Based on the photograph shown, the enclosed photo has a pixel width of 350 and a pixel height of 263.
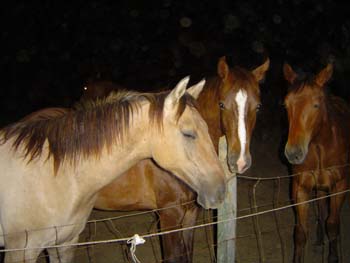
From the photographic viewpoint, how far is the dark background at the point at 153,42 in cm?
1195

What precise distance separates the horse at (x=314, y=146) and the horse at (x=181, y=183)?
60cm

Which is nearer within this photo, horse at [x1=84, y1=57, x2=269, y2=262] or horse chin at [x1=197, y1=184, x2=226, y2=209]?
horse chin at [x1=197, y1=184, x2=226, y2=209]

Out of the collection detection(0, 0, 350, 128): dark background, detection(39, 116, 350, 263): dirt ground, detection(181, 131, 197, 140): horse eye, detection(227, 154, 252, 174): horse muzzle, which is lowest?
detection(39, 116, 350, 263): dirt ground

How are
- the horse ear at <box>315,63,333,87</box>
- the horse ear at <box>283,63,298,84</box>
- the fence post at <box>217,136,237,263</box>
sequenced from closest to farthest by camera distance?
the fence post at <box>217,136,237,263</box> < the horse ear at <box>315,63,333,87</box> < the horse ear at <box>283,63,298,84</box>

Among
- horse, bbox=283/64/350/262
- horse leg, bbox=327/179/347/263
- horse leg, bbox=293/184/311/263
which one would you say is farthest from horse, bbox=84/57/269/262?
horse leg, bbox=327/179/347/263

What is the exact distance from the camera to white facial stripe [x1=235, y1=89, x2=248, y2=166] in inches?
115

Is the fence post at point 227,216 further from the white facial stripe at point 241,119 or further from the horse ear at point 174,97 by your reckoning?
the horse ear at point 174,97

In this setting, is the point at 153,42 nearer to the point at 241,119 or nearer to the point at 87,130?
the point at 241,119

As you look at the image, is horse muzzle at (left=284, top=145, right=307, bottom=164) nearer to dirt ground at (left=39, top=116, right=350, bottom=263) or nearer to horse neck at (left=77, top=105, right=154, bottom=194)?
dirt ground at (left=39, top=116, right=350, bottom=263)

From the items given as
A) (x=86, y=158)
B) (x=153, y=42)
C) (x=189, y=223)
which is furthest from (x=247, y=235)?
(x=153, y=42)

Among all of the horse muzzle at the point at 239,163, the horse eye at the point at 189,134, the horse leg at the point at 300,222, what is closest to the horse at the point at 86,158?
the horse eye at the point at 189,134

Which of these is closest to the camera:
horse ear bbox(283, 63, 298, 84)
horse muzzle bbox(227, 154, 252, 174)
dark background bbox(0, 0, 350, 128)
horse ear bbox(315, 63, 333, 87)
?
horse muzzle bbox(227, 154, 252, 174)

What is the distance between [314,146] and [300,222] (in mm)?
900

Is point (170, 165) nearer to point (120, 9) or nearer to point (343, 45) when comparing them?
point (343, 45)
